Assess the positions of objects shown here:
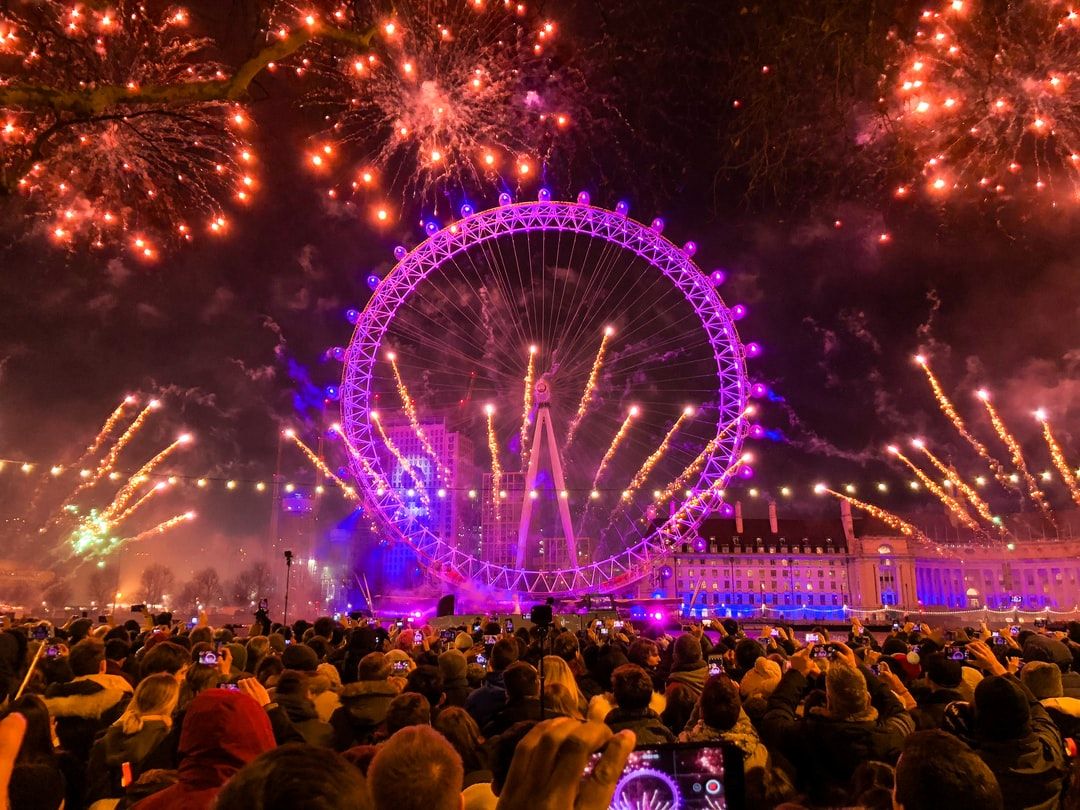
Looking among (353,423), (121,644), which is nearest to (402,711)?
(121,644)

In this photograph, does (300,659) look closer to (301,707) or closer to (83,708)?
(301,707)

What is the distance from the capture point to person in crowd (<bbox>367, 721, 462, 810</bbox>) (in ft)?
6.68

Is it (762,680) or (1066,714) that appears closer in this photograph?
(1066,714)

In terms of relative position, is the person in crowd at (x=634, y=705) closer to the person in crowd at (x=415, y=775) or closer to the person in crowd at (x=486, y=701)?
the person in crowd at (x=486, y=701)

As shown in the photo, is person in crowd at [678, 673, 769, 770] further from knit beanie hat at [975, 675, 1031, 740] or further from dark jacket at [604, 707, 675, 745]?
knit beanie hat at [975, 675, 1031, 740]

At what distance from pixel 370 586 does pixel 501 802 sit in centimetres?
10909

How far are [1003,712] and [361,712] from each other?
4.88 m

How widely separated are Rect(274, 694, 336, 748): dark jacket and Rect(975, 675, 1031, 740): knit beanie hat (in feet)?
16.1

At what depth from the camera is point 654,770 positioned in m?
2.84

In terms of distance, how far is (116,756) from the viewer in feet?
16.9

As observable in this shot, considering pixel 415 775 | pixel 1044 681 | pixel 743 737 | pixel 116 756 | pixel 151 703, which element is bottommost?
pixel 116 756

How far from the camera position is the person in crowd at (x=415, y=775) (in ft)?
6.68

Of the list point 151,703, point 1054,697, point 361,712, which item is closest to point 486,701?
point 361,712

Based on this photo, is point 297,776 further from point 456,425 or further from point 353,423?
point 456,425
